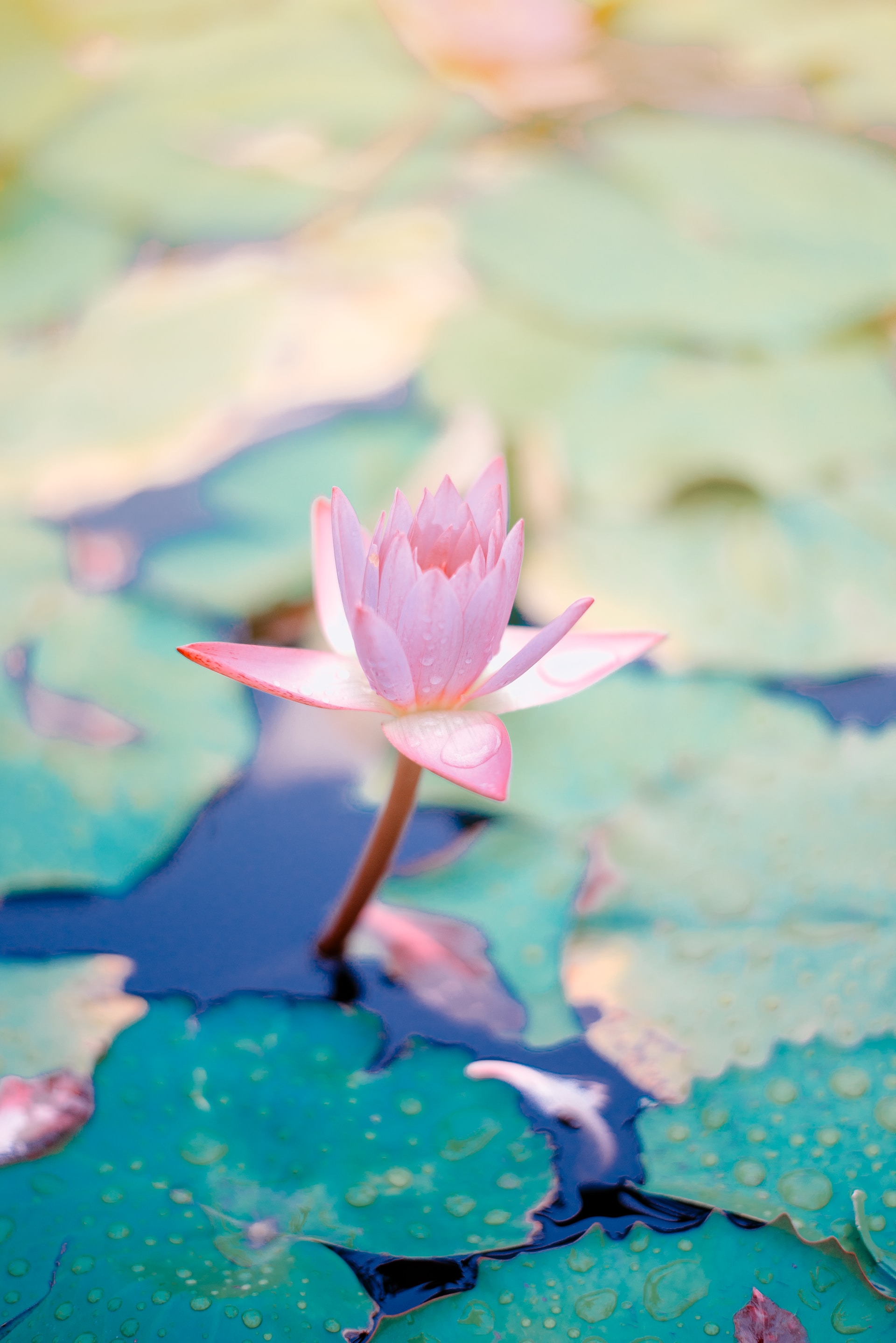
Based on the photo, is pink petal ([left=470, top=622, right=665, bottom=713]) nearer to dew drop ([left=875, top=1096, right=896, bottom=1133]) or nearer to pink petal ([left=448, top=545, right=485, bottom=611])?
pink petal ([left=448, top=545, right=485, bottom=611])

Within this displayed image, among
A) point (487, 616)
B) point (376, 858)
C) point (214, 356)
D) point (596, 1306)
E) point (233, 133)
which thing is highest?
point (233, 133)

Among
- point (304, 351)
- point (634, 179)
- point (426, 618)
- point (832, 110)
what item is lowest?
point (304, 351)

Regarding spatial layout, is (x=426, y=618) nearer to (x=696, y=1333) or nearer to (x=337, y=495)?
(x=337, y=495)

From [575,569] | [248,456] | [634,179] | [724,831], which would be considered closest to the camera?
[724,831]

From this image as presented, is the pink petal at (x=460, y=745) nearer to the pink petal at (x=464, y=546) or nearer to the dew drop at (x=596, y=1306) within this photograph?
the pink petal at (x=464, y=546)

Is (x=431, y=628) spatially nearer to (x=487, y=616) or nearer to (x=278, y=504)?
(x=487, y=616)

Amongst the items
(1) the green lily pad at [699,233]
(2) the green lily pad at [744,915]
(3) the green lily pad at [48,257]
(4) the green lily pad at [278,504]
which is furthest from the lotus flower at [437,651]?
(3) the green lily pad at [48,257]

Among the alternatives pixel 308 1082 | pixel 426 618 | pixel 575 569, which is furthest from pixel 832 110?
pixel 308 1082

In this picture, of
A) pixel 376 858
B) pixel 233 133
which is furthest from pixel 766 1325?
pixel 233 133

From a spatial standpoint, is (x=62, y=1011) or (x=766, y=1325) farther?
(x=62, y=1011)
